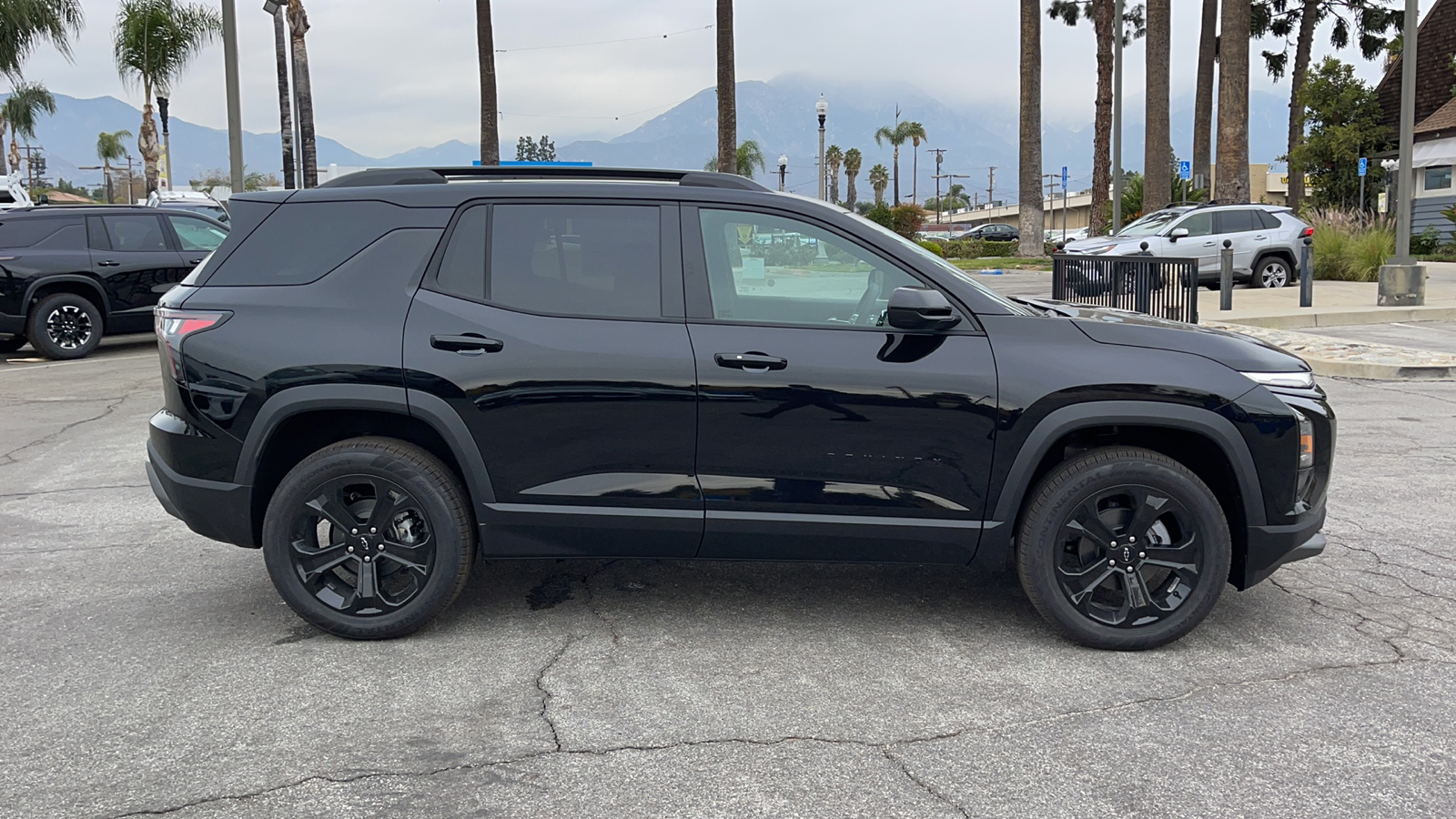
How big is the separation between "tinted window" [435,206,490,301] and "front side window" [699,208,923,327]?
0.88 metres

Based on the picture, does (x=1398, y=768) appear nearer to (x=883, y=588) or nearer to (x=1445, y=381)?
(x=883, y=588)

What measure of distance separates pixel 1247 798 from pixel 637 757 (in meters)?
1.74

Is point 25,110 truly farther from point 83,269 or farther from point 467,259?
point 467,259

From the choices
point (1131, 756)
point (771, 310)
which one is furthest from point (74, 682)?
point (1131, 756)

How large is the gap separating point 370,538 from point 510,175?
5.24ft

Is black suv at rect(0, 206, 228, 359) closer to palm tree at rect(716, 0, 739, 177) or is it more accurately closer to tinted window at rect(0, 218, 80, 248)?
Answer: tinted window at rect(0, 218, 80, 248)

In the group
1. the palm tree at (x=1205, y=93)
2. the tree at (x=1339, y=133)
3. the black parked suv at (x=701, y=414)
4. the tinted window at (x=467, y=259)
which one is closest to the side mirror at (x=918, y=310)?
the black parked suv at (x=701, y=414)

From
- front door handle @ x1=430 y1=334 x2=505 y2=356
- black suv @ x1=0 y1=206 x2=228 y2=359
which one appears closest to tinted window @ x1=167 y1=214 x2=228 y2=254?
black suv @ x1=0 y1=206 x2=228 y2=359

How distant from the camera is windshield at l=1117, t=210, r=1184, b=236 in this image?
859 inches

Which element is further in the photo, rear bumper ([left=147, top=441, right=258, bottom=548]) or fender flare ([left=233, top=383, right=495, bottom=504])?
rear bumper ([left=147, top=441, right=258, bottom=548])

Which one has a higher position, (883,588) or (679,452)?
(679,452)

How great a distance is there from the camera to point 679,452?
4355 millimetres

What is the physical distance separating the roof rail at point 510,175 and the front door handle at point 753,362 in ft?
2.67

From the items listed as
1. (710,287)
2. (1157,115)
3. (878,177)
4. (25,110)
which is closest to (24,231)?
(710,287)
